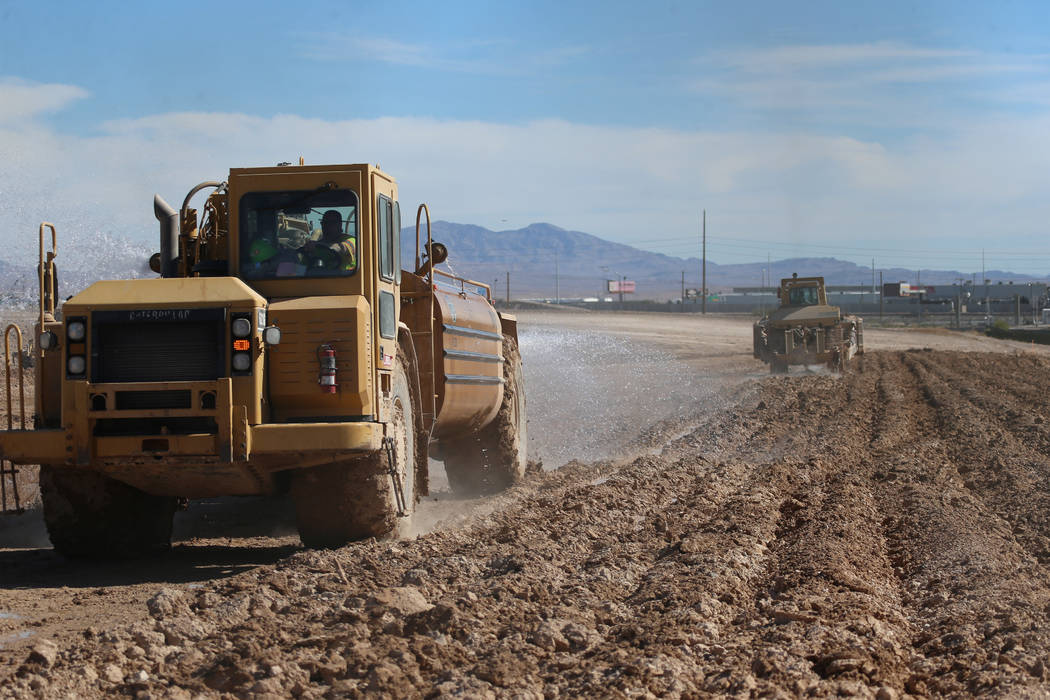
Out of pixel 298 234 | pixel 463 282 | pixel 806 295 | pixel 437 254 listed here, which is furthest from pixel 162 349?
pixel 806 295

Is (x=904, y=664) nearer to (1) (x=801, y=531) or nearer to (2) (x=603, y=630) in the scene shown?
(2) (x=603, y=630)

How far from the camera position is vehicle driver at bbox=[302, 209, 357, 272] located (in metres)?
8.92

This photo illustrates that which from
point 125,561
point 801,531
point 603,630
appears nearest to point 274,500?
point 125,561

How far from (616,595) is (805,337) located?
25.1m

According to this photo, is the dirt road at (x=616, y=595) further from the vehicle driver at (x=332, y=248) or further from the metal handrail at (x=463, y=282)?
the metal handrail at (x=463, y=282)

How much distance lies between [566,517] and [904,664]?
423 cm

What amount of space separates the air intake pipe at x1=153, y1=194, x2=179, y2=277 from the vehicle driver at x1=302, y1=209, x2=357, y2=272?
56.0 inches

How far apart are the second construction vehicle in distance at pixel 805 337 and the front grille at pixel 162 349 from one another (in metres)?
24.7

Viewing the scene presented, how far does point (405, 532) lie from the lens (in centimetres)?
916

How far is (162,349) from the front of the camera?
26.6 ft

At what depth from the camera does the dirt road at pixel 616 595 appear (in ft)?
17.9

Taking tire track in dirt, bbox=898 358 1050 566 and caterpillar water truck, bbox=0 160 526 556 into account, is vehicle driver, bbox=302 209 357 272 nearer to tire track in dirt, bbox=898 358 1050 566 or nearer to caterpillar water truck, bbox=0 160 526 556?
caterpillar water truck, bbox=0 160 526 556

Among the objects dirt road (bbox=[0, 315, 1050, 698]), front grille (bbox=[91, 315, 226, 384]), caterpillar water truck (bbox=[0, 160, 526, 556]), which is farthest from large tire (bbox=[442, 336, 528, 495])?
front grille (bbox=[91, 315, 226, 384])

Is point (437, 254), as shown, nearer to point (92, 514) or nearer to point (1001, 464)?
point (92, 514)
